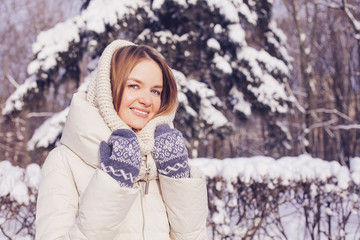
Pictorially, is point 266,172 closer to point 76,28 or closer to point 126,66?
point 126,66

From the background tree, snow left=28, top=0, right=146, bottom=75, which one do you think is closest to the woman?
snow left=28, top=0, right=146, bottom=75

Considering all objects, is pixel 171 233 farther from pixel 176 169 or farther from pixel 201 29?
pixel 201 29

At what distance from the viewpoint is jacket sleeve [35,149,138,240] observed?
1.17 metres

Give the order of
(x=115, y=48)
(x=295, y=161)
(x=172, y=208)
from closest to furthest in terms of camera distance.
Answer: (x=172, y=208)
(x=115, y=48)
(x=295, y=161)

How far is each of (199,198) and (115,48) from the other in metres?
0.86

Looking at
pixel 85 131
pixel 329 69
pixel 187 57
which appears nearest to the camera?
pixel 85 131

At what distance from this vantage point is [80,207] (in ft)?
3.92

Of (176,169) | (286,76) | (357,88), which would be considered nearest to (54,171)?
(176,169)

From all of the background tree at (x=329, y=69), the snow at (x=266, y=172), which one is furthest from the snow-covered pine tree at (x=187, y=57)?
the background tree at (x=329, y=69)

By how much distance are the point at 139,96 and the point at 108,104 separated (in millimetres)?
166

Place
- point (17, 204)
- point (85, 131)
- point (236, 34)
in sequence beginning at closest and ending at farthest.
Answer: point (85, 131) → point (17, 204) → point (236, 34)

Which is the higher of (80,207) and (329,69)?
(329,69)

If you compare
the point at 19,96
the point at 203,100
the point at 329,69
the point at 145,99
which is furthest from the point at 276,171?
the point at 329,69

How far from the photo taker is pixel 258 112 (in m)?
7.96
